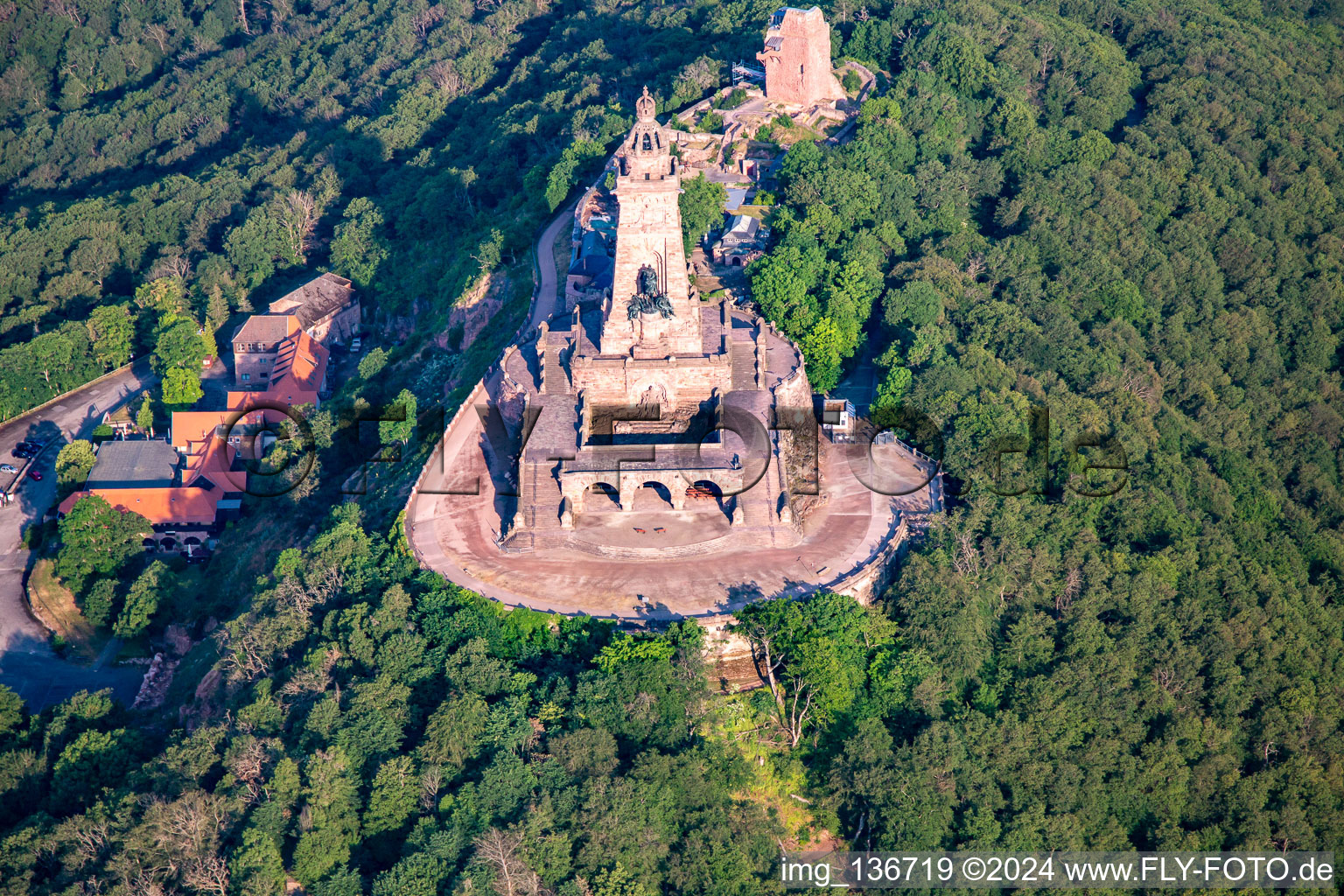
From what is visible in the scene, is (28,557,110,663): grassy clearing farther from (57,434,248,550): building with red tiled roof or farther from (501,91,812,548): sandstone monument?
(501,91,812,548): sandstone monument

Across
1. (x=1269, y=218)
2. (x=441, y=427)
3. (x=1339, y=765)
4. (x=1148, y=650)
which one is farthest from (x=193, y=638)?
(x=1269, y=218)

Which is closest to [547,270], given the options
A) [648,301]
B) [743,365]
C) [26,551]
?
[648,301]

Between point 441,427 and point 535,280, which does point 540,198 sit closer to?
point 535,280

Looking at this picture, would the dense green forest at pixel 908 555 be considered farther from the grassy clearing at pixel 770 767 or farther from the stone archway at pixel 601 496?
the stone archway at pixel 601 496

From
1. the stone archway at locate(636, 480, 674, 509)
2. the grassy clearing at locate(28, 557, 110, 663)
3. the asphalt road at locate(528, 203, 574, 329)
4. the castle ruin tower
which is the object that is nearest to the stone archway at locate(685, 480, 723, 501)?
the stone archway at locate(636, 480, 674, 509)

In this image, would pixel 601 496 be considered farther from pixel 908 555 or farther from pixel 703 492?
pixel 908 555

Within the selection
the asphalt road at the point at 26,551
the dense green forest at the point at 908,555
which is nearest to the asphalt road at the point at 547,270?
the dense green forest at the point at 908,555
